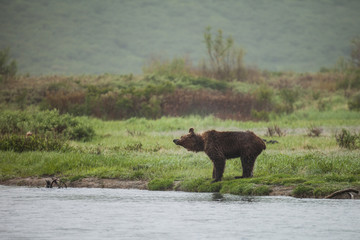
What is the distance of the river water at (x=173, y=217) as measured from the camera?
12.8 metres

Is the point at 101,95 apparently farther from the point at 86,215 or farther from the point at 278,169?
the point at 86,215

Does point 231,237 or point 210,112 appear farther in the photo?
point 210,112

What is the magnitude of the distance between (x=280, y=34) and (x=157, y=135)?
16476 centimetres

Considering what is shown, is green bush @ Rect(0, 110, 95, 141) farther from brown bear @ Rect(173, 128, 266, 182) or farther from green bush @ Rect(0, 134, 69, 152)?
brown bear @ Rect(173, 128, 266, 182)

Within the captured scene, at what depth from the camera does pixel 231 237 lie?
12391 mm

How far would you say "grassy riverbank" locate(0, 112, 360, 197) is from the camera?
17531 mm

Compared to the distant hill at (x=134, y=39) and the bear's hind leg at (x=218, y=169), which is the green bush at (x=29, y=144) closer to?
the bear's hind leg at (x=218, y=169)

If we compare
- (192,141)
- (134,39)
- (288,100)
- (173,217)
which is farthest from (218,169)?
(134,39)

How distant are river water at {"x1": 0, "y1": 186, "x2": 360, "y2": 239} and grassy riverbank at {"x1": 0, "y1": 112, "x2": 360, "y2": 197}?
92cm

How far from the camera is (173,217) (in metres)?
14.6

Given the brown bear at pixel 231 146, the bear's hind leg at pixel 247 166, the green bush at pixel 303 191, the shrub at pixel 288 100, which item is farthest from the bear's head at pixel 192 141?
the shrub at pixel 288 100

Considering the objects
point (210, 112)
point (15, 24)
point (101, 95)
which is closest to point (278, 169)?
point (210, 112)

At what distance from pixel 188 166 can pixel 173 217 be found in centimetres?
696

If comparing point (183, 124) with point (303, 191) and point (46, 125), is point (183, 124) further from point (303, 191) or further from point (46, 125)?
point (303, 191)
